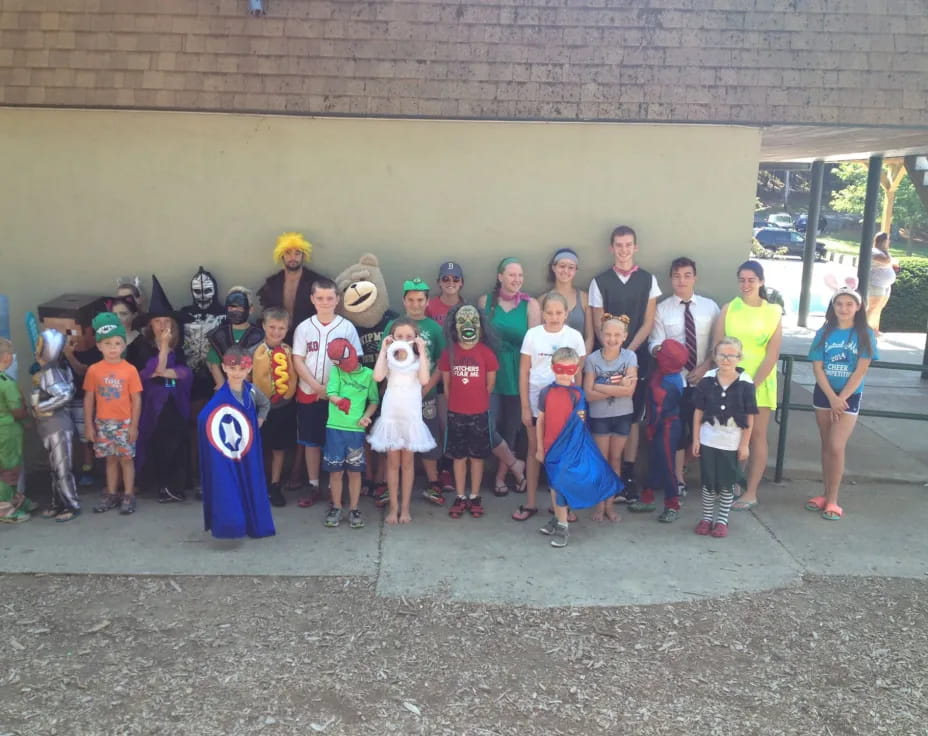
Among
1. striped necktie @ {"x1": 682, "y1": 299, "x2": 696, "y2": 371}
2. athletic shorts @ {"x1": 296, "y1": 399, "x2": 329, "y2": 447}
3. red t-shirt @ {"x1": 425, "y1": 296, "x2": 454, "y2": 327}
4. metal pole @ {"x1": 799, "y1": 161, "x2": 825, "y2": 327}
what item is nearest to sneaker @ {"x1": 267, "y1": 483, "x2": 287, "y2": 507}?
athletic shorts @ {"x1": 296, "y1": 399, "x2": 329, "y2": 447}

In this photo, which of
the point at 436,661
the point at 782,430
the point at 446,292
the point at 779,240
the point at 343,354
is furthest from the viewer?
the point at 779,240

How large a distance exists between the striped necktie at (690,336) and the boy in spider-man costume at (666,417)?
0.22 metres

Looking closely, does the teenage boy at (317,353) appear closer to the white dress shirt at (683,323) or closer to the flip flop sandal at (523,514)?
the flip flop sandal at (523,514)

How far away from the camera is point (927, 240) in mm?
42250

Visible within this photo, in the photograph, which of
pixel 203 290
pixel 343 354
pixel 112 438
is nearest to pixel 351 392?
pixel 343 354

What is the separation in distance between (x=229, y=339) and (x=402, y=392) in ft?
4.28

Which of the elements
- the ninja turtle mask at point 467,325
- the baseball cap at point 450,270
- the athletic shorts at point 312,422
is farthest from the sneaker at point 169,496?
the baseball cap at point 450,270

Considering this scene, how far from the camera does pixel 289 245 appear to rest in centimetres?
633

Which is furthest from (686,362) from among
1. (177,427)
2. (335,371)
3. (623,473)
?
(177,427)

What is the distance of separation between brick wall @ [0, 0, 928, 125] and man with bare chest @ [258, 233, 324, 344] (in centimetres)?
102

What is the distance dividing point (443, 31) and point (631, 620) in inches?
171

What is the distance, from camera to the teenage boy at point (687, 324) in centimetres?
617

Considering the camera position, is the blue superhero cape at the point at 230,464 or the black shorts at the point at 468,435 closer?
the blue superhero cape at the point at 230,464

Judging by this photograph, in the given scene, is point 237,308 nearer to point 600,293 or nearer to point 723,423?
point 600,293
